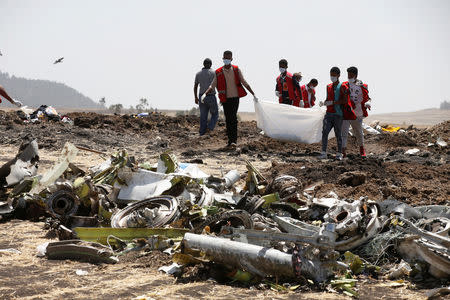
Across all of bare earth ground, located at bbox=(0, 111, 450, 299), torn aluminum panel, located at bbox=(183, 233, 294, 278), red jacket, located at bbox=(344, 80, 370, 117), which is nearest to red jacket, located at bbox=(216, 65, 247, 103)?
bare earth ground, located at bbox=(0, 111, 450, 299)

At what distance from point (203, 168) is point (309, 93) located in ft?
15.7

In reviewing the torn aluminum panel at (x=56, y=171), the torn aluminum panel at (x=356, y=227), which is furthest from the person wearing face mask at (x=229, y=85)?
the torn aluminum panel at (x=356, y=227)

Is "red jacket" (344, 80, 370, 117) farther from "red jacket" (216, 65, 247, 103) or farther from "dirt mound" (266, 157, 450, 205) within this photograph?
"red jacket" (216, 65, 247, 103)

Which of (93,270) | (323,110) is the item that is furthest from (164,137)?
(93,270)

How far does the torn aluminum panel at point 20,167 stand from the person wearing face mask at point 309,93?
7.49 metres

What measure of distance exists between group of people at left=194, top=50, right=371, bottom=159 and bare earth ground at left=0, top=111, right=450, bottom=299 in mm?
853

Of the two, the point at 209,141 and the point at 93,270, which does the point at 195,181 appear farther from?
the point at 209,141

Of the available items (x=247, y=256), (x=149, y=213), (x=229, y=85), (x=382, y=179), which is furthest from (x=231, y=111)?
(x=247, y=256)

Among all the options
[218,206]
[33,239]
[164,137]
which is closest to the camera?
[33,239]

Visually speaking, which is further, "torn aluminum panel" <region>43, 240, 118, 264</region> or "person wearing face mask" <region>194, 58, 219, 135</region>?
"person wearing face mask" <region>194, 58, 219, 135</region>

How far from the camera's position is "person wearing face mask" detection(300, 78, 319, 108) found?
47.0ft

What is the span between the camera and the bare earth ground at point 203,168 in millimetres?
4297

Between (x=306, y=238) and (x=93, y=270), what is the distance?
179 cm

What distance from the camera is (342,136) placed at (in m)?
11.7
